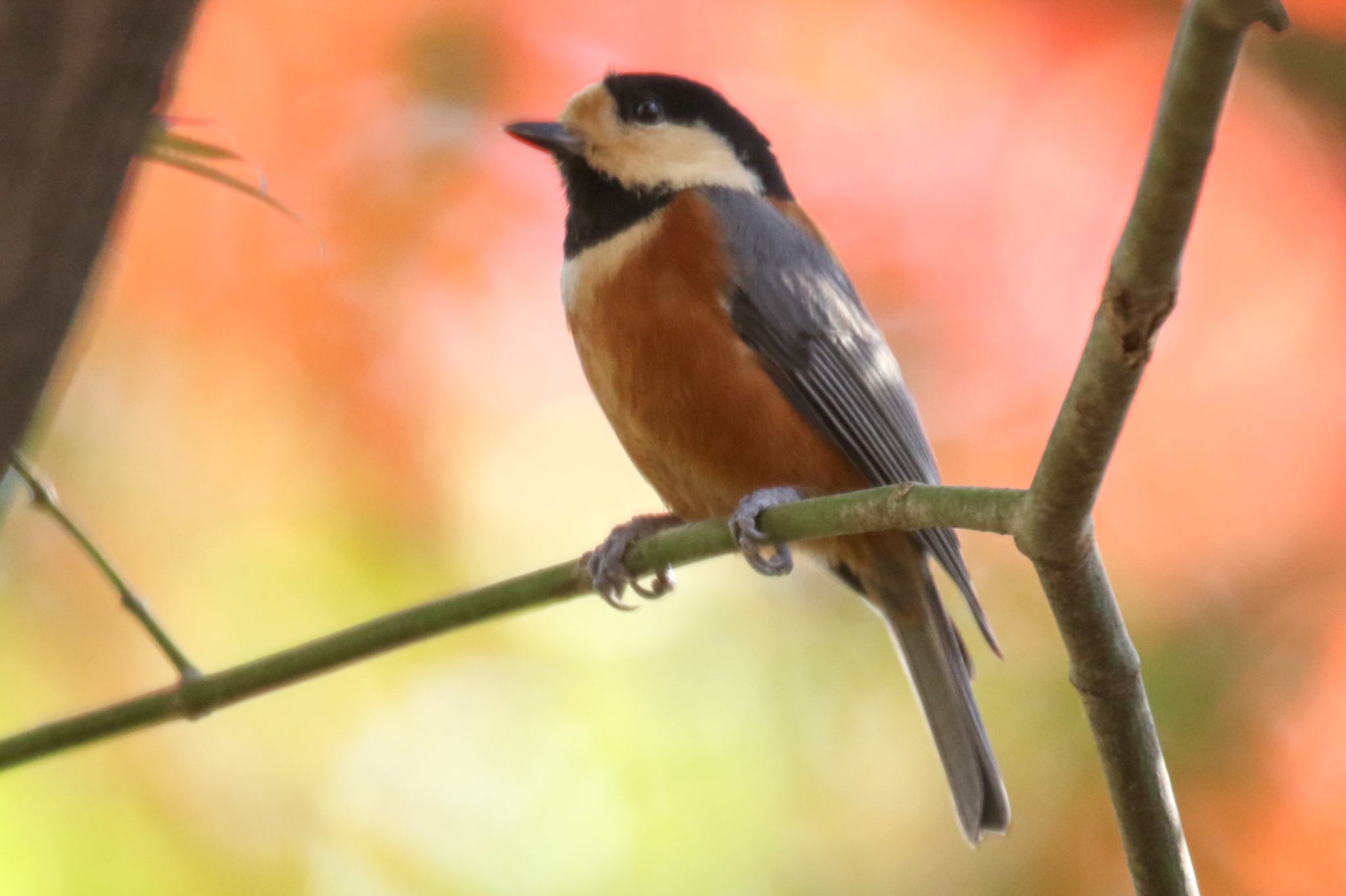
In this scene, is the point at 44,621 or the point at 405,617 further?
the point at 44,621

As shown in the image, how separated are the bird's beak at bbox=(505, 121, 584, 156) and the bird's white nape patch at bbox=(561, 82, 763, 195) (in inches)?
0.9

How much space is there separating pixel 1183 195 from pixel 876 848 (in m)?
2.60

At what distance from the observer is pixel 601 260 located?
2.85m

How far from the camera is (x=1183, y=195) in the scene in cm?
107

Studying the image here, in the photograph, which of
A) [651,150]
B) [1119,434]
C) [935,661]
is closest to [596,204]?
[651,150]

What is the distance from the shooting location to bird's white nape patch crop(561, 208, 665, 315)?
110 inches

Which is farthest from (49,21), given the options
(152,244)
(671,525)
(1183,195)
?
(152,244)

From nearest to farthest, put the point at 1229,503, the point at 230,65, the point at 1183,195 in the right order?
the point at 1183,195
the point at 1229,503
the point at 230,65

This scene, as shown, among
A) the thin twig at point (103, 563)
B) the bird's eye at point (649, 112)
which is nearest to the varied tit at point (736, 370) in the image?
the bird's eye at point (649, 112)

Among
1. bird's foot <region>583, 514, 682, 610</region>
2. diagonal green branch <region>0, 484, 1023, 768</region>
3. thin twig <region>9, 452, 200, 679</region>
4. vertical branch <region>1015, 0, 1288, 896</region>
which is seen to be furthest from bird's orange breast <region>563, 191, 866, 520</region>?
vertical branch <region>1015, 0, 1288, 896</region>

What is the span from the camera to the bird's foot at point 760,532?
6.49ft

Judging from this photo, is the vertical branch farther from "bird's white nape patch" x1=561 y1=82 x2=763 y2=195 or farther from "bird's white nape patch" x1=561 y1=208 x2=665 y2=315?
"bird's white nape patch" x1=561 y1=82 x2=763 y2=195

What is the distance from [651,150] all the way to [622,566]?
1064 millimetres

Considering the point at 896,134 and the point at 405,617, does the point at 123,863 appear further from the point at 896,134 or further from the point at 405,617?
the point at 896,134
